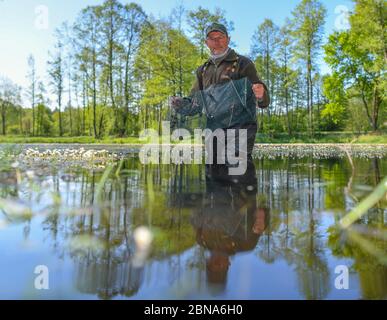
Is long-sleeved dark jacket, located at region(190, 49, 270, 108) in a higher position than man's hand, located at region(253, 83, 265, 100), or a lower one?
higher

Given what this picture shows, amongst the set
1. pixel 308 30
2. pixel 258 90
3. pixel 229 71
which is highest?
pixel 308 30

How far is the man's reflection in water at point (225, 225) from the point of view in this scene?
193 cm

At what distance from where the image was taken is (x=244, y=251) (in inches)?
83.8

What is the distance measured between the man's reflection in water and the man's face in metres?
2.88

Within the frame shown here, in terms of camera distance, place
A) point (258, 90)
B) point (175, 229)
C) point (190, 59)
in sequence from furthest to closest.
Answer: point (190, 59)
point (258, 90)
point (175, 229)

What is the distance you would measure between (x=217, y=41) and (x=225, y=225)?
4375mm

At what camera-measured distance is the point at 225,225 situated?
8.76 feet

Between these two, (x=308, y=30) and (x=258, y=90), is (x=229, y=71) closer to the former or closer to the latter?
(x=258, y=90)

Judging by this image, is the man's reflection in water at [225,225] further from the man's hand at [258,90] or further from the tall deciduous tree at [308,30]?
the tall deciduous tree at [308,30]

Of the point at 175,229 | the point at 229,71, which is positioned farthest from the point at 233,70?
the point at 175,229

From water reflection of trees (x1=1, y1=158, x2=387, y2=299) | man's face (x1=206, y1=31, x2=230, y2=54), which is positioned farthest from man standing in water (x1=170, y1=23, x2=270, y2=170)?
water reflection of trees (x1=1, y1=158, x2=387, y2=299)

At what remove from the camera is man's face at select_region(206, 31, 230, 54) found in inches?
247

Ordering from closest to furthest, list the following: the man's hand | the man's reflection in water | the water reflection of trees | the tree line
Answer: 1. the water reflection of trees
2. the man's reflection in water
3. the man's hand
4. the tree line

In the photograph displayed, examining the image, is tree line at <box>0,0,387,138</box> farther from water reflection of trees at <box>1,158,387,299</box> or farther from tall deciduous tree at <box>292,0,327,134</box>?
water reflection of trees at <box>1,158,387,299</box>
